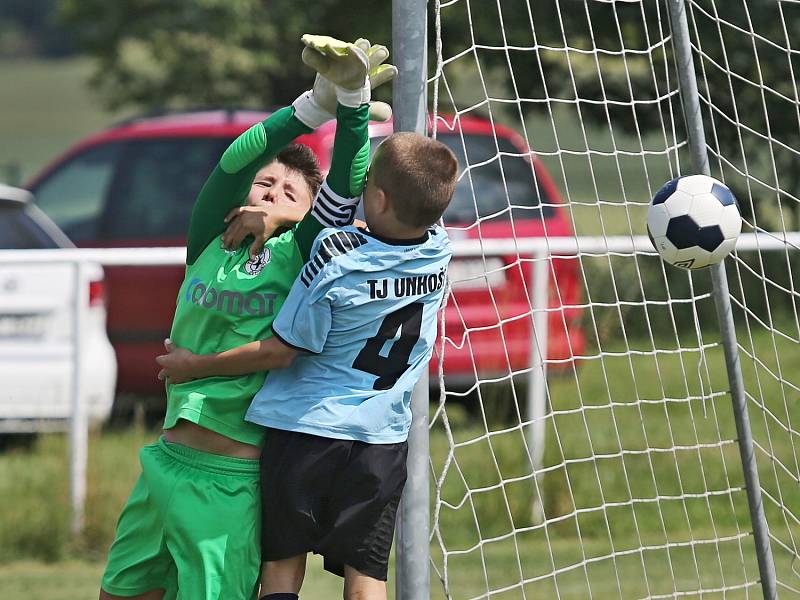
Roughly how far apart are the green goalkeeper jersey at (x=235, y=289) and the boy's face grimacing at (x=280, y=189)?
0.20 ft

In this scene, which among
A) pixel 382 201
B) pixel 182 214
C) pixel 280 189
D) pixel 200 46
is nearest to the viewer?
Result: pixel 382 201

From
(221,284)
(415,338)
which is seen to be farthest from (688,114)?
(221,284)

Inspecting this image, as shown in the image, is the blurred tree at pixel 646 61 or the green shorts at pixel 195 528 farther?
the blurred tree at pixel 646 61

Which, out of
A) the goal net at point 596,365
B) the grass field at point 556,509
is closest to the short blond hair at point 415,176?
the goal net at point 596,365

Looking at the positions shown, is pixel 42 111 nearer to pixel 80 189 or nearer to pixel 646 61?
pixel 646 61

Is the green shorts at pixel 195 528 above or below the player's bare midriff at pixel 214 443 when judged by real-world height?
below

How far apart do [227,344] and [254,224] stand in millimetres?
286

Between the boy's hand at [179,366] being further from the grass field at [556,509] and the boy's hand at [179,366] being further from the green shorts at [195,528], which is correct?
the grass field at [556,509]

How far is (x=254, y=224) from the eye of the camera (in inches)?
113

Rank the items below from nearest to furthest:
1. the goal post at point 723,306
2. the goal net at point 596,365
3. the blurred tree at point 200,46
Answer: the goal post at point 723,306, the goal net at point 596,365, the blurred tree at point 200,46

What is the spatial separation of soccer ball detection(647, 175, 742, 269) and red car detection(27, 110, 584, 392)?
262cm

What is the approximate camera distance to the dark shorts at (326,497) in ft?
9.21

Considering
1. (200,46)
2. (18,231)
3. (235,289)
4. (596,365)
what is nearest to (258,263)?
(235,289)

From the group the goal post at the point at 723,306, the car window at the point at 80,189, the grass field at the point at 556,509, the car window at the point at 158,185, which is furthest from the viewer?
the car window at the point at 80,189
